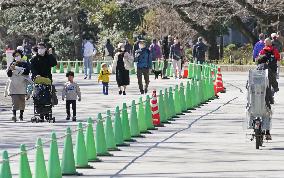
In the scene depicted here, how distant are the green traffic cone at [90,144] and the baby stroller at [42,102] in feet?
29.7

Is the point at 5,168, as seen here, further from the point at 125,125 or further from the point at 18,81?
the point at 18,81

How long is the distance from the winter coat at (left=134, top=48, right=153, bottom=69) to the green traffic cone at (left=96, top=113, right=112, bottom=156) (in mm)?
18583

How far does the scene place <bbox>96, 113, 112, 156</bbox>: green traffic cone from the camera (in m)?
18.2

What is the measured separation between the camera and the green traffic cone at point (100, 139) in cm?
1819

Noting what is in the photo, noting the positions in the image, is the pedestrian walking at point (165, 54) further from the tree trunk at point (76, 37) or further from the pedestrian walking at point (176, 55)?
the tree trunk at point (76, 37)

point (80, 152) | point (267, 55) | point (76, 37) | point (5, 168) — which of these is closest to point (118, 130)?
point (80, 152)

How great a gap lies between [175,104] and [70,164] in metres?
12.9

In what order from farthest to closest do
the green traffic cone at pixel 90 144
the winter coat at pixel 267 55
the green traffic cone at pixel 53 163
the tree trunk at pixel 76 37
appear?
the tree trunk at pixel 76 37, the winter coat at pixel 267 55, the green traffic cone at pixel 90 144, the green traffic cone at pixel 53 163

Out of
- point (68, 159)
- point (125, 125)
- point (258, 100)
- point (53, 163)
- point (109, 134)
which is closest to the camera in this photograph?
point (53, 163)

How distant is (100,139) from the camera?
1830cm

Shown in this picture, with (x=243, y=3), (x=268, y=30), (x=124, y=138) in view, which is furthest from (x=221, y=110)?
(x=268, y=30)

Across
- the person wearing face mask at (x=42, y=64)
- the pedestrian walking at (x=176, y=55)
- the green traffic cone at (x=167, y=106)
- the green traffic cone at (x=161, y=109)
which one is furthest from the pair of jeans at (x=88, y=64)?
the green traffic cone at (x=161, y=109)

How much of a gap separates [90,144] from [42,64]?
32.6 ft

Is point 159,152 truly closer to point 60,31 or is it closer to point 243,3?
point 243,3
